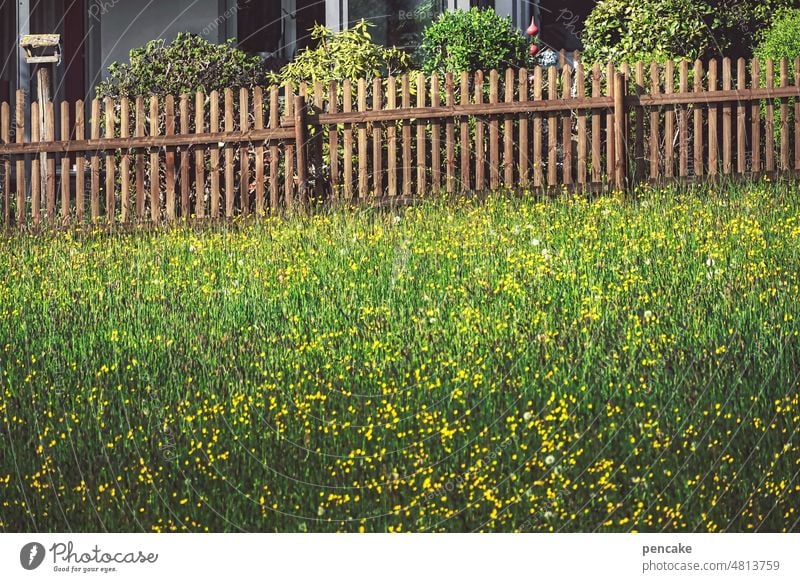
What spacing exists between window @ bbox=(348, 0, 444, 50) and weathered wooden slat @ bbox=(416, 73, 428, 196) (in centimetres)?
324

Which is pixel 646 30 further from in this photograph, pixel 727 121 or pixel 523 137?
pixel 523 137

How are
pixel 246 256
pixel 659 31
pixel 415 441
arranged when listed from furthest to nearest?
pixel 659 31
pixel 246 256
pixel 415 441

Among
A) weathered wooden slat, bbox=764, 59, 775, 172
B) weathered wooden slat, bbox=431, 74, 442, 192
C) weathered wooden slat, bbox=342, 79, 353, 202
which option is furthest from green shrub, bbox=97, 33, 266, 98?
weathered wooden slat, bbox=764, 59, 775, 172

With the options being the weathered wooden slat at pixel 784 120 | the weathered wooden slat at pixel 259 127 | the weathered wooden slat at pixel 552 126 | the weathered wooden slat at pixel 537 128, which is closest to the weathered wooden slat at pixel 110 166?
the weathered wooden slat at pixel 259 127

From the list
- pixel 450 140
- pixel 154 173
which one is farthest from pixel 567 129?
pixel 154 173

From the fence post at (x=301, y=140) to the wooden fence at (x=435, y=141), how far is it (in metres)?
0.01

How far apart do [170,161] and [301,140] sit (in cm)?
113

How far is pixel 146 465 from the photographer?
4.64 m

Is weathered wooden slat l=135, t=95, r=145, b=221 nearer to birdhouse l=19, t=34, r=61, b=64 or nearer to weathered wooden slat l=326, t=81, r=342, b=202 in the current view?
birdhouse l=19, t=34, r=61, b=64

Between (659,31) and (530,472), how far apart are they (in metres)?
7.45

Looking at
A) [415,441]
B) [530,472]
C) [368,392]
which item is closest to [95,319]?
[368,392]

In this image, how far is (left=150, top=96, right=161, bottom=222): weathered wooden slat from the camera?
9.38 metres
